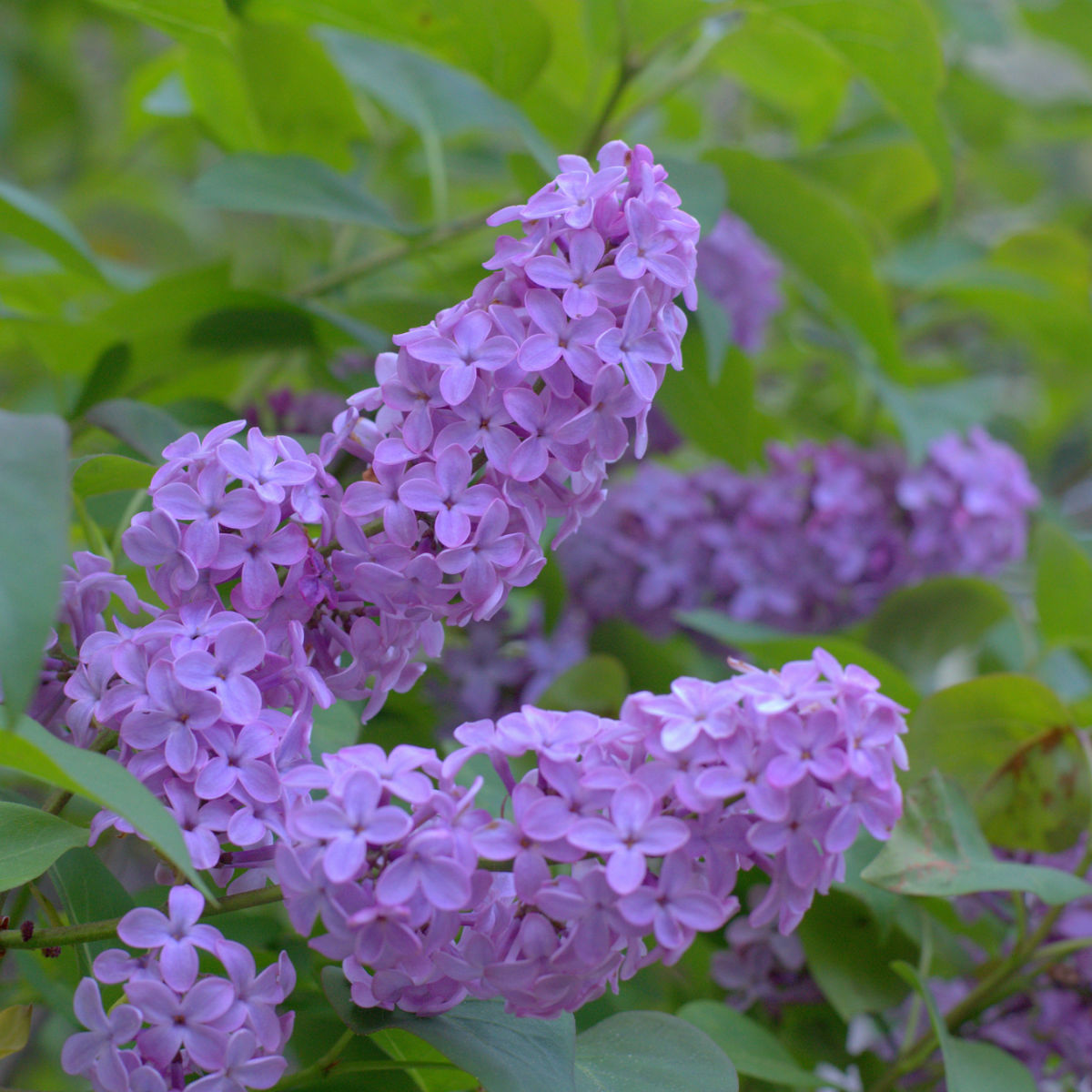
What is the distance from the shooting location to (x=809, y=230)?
772mm

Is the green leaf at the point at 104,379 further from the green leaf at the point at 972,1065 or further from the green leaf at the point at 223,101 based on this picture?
the green leaf at the point at 972,1065

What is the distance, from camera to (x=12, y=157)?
1621 mm

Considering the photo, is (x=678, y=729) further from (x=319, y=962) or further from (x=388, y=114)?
(x=388, y=114)

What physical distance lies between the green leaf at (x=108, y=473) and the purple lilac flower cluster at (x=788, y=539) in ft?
1.55

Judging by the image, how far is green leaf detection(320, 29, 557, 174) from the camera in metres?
0.73

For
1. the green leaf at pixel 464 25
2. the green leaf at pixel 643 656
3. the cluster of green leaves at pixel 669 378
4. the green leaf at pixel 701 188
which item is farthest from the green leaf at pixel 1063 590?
the green leaf at pixel 464 25

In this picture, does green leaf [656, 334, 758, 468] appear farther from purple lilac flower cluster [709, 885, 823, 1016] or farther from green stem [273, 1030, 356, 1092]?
green stem [273, 1030, 356, 1092]

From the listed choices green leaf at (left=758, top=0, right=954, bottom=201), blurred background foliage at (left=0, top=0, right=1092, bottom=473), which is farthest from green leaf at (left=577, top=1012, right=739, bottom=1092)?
green leaf at (left=758, top=0, right=954, bottom=201)

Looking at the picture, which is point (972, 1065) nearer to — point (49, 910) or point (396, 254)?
point (49, 910)

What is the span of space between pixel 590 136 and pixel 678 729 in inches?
22.1

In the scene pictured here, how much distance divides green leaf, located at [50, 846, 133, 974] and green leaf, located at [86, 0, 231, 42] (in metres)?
0.40

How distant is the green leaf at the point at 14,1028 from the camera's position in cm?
39

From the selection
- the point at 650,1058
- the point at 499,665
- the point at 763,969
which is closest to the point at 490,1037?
the point at 650,1058

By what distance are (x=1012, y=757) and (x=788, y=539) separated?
30cm
